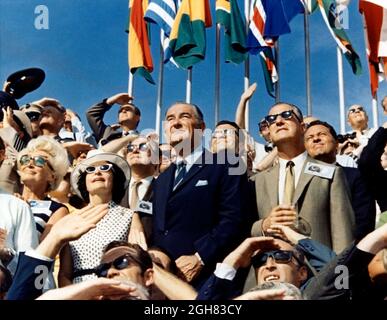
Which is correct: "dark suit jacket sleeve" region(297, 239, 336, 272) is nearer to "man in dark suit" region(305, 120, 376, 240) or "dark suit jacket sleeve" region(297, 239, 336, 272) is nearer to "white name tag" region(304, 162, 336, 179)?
"man in dark suit" region(305, 120, 376, 240)

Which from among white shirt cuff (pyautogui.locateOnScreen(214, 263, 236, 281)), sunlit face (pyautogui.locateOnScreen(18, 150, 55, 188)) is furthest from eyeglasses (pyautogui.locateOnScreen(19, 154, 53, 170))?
white shirt cuff (pyautogui.locateOnScreen(214, 263, 236, 281))

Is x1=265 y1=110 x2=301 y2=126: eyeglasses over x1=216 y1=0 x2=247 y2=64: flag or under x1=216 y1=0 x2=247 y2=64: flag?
under

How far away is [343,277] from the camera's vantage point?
373 cm

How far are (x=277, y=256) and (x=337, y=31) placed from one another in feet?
29.0

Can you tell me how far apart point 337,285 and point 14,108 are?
402 centimetres

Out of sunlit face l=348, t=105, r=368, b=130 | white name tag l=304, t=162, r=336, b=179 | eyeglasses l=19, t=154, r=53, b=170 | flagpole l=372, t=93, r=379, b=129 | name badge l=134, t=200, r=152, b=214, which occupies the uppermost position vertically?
flagpole l=372, t=93, r=379, b=129

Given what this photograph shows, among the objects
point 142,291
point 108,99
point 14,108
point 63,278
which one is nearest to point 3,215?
point 63,278

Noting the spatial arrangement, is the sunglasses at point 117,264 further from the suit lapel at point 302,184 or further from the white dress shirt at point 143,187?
the white dress shirt at point 143,187

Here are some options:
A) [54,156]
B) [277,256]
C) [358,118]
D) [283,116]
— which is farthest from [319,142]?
[358,118]

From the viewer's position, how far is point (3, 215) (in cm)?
433

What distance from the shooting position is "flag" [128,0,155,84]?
12.6 metres

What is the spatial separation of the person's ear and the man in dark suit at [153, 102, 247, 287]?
59cm

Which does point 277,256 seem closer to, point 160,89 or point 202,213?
point 202,213
